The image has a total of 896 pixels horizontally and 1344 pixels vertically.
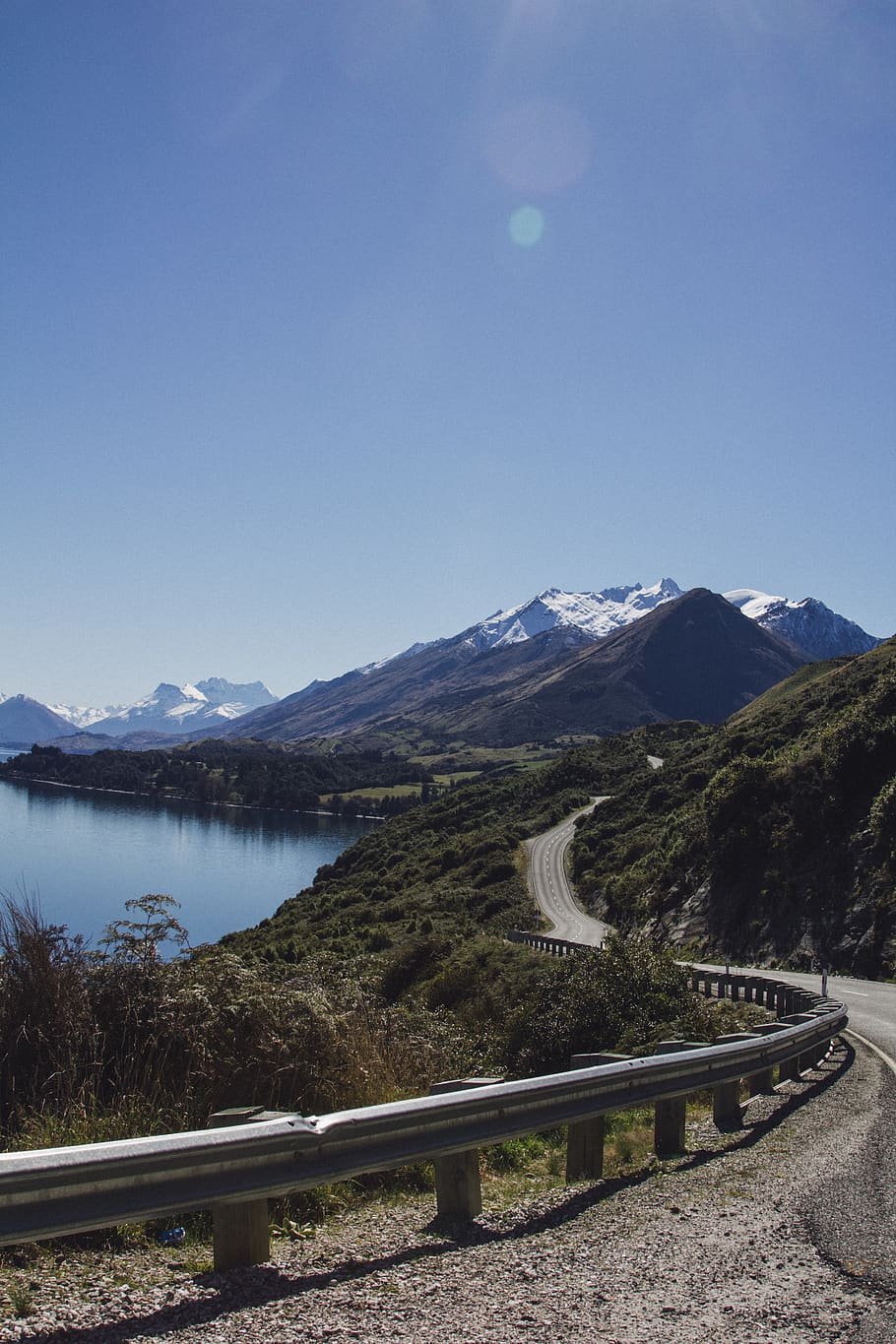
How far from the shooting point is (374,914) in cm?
5650

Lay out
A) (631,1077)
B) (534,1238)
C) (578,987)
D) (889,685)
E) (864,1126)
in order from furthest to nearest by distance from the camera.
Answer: (889,685) → (578,987) → (864,1126) → (631,1077) → (534,1238)

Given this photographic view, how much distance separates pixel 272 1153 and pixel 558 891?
61348 mm

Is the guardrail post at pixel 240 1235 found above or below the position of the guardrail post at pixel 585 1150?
above

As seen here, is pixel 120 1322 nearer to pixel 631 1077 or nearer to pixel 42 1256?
pixel 42 1256

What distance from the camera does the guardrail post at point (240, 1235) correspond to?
3.66 meters

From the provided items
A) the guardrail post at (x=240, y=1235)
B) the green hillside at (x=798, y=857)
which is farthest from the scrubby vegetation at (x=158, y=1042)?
the green hillside at (x=798, y=857)

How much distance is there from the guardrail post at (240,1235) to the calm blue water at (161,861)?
204 ft

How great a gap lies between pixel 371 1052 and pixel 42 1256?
3.36m

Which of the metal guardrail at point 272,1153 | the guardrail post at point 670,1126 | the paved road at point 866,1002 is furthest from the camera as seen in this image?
the paved road at point 866,1002

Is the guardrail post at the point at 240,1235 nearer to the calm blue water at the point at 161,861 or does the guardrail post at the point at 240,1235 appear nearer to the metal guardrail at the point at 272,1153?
the metal guardrail at the point at 272,1153

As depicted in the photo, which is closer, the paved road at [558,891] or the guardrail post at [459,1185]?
the guardrail post at [459,1185]

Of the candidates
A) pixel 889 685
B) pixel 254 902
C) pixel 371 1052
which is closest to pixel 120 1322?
pixel 371 1052

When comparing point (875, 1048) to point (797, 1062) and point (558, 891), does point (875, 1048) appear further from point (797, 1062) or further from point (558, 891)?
point (558, 891)

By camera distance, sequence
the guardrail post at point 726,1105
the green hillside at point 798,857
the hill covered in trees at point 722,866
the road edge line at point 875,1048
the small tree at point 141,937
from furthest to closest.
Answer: the hill covered in trees at point 722,866 → the green hillside at point 798,857 → the road edge line at point 875,1048 → the guardrail post at point 726,1105 → the small tree at point 141,937
